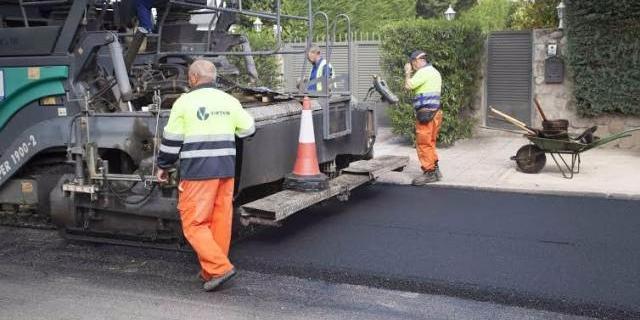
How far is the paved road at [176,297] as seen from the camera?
452 cm

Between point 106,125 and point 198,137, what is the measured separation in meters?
1.16

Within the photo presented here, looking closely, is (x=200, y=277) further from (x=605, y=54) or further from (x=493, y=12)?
(x=493, y=12)

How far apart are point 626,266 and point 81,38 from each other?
4.39 m

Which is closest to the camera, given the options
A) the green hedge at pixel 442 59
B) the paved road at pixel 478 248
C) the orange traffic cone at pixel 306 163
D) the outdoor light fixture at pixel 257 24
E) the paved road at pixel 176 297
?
the paved road at pixel 176 297

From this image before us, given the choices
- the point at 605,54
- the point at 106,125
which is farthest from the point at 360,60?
the point at 106,125

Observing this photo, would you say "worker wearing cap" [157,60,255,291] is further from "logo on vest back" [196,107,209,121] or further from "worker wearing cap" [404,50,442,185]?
"worker wearing cap" [404,50,442,185]

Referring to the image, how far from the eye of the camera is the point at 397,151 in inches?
432

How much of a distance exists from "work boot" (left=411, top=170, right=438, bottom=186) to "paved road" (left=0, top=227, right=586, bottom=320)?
3.43m

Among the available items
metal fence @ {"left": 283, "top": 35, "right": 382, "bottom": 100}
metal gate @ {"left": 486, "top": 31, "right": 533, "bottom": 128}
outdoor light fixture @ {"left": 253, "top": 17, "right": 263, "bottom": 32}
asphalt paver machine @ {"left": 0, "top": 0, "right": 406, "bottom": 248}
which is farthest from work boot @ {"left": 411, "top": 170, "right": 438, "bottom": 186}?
metal fence @ {"left": 283, "top": 35, "right": 382, "bottom": 100}

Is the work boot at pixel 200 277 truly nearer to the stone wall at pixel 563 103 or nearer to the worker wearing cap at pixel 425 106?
the worker wearing cap at pixel 425 106

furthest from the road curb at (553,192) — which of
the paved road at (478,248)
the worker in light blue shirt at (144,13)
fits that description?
the worker in light blue shirt at (144,13)

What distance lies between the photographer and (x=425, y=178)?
27.9ft

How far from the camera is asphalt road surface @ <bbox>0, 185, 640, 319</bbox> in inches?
181

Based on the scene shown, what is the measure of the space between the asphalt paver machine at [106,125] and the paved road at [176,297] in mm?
395
